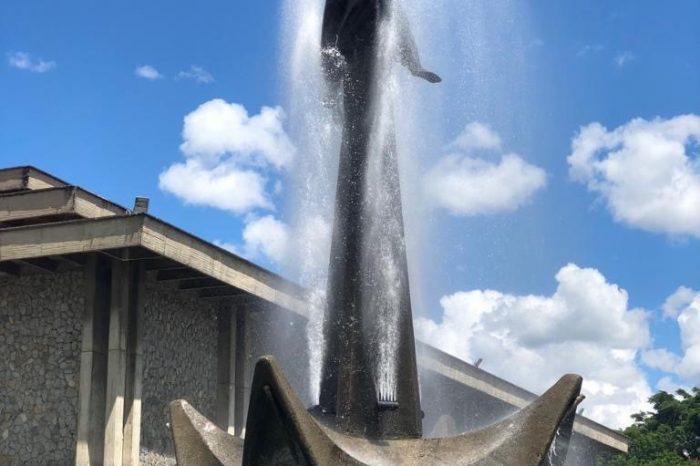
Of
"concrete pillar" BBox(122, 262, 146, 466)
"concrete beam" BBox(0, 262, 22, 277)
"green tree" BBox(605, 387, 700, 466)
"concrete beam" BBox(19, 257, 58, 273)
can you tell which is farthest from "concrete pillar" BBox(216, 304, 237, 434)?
"green tree" BBox(605, 387, 700, 466)

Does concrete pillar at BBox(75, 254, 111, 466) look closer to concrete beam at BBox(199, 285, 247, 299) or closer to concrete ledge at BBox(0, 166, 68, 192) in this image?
concrete beam at BBox(199, 285, 247, 299)

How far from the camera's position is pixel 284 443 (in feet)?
17.5

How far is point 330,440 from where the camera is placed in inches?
211

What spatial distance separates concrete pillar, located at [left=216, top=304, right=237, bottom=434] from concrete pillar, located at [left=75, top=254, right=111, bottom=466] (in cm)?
297

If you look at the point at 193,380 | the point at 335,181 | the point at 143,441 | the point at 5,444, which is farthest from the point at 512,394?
the point at 335,181

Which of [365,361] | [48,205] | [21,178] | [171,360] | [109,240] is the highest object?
[21,178]

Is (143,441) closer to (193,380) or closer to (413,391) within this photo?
(193,380)

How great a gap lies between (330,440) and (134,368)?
8823 millimetres

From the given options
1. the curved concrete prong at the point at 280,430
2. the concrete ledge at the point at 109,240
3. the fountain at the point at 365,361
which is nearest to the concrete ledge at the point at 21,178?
the concrete ledge at the point at 109,240

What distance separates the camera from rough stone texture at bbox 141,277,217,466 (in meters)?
14.4

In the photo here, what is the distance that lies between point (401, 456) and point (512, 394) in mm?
17376

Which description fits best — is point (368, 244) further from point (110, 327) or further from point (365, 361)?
point (110, 327)

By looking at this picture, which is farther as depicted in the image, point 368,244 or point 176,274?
point 176,274

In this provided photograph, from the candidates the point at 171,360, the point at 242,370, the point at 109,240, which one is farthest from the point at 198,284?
the point at 109,240
